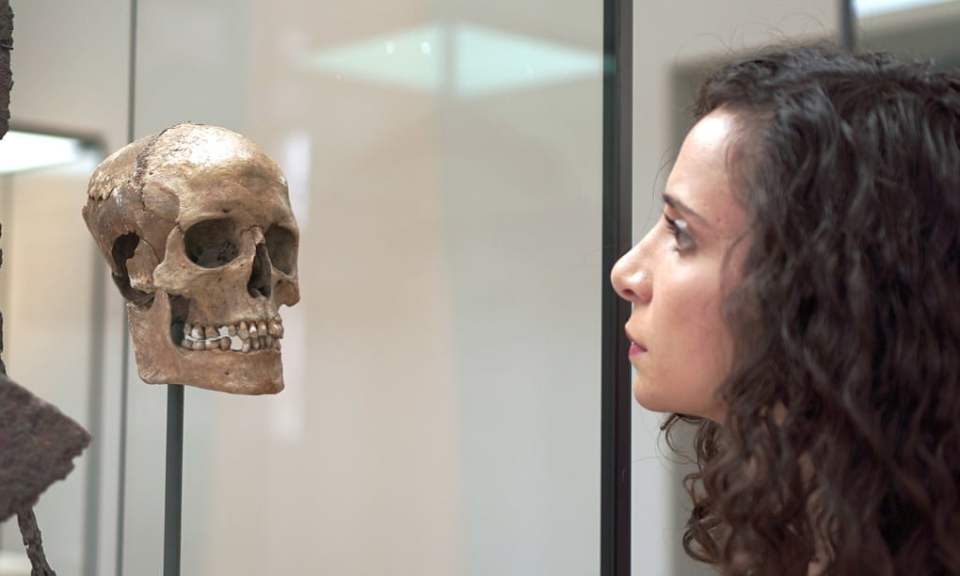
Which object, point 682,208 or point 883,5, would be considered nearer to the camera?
point 682,208

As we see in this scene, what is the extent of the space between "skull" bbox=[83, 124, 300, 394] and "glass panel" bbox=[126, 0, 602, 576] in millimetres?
722

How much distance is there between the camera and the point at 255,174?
6.22 feet

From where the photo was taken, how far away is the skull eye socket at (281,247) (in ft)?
6.59

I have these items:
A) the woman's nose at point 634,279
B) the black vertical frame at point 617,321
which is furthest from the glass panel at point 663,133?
the woman's nose at point 634,279

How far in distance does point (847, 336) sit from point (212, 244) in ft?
3.69

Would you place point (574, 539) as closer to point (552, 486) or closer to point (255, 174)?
point (552, 486)

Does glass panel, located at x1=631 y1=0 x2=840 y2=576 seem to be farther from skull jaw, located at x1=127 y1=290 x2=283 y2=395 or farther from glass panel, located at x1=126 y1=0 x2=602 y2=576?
skull jaw, located at x1=127 y1=290 x2=283 y2=395

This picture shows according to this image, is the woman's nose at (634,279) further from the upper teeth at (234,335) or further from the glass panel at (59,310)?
the glass panel at (59,310)

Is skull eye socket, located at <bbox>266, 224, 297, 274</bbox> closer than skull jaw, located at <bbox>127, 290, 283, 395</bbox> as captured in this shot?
No

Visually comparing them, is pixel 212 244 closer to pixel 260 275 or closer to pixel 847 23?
pixel 260 275

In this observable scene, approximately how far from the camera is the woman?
1.12m

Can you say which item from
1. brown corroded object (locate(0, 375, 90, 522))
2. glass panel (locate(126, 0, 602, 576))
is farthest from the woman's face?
glass panel (locate(126, 0, 602, 576))

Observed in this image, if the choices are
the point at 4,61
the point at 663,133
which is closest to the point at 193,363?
the point at 4,61

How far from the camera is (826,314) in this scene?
1.13m
